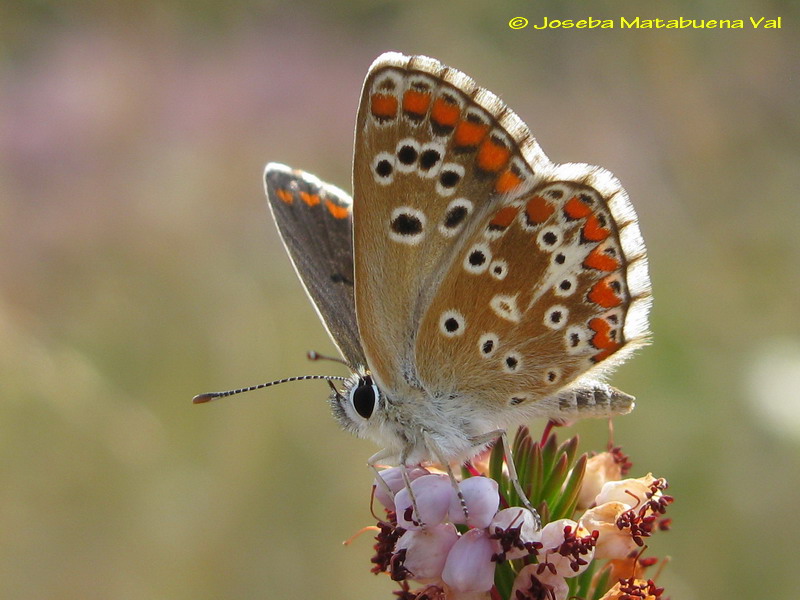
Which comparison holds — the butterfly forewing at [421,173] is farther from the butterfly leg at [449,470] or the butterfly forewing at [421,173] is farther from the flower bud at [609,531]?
the flower bud at [609,531]

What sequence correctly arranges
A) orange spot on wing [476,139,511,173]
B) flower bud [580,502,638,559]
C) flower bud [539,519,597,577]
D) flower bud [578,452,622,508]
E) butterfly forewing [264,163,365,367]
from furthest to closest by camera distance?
1. butterfly forewing [264,163,365,367]
2. orange spot on wing [476,139,511,173]
3. flower bud [578,452,622,508]
4. flower bud [580,502,638,559]
5. flower bud [539,519,597,577]

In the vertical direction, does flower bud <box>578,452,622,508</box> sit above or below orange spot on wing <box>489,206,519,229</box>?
below

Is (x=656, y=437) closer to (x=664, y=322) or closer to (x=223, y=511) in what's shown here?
(x=664, y=322)

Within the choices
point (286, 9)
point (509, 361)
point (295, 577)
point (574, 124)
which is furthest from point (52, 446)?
point (286, 9)

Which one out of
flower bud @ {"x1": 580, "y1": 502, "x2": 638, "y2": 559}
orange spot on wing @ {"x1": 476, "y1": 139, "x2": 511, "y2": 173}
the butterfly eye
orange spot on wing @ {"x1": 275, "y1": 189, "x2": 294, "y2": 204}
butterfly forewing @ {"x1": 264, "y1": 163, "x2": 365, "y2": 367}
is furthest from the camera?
orange spot on wing @ {"x1": 275, "y1": 189, "x2": 294, "y2": 204}

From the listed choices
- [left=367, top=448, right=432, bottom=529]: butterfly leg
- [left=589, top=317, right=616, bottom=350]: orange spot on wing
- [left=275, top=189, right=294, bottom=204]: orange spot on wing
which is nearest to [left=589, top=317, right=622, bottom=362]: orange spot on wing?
[left=589, top=317, right=616, bottom=350]: orange spot on wing

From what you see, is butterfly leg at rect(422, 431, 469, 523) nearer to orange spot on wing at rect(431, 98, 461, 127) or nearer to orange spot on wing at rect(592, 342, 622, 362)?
orange spot on wing at rect(592, 342, 622, 362)
